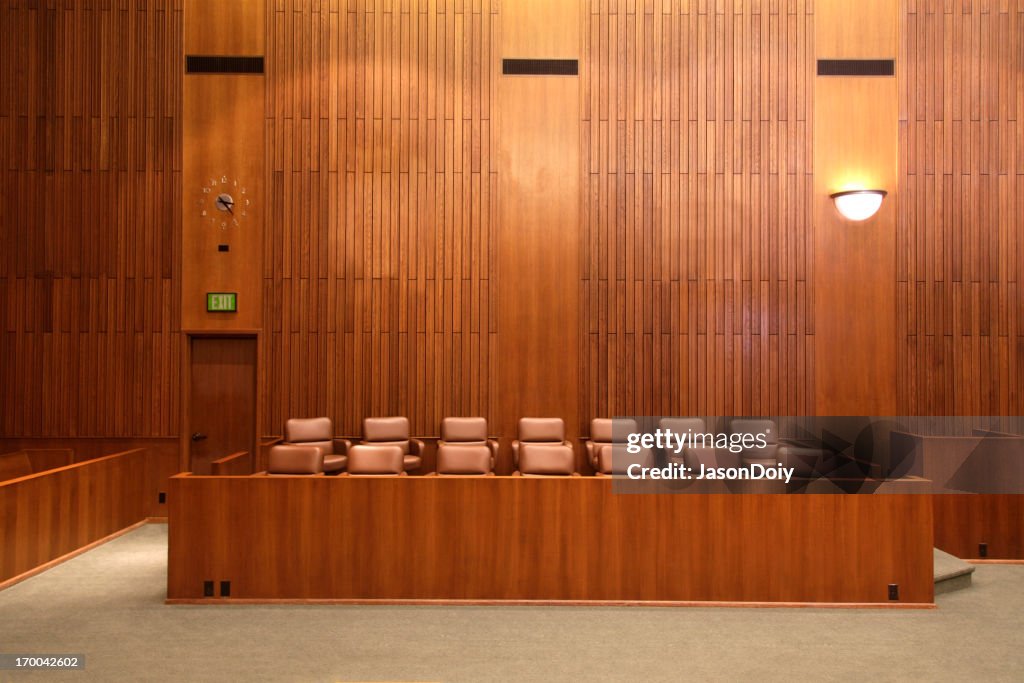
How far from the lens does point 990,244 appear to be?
7.72 m

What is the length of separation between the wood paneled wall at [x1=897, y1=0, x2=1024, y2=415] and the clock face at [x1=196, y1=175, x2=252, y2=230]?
272 inches

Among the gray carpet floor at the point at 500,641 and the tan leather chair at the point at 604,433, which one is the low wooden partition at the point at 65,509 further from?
the tan leather chair at the point at 604,433

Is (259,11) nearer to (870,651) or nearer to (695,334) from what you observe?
(695,334)

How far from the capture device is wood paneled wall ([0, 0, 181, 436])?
25.5 feet

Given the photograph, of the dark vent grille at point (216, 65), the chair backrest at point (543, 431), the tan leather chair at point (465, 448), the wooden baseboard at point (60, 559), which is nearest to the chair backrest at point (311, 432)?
the tan leather chair at point (465, 448)

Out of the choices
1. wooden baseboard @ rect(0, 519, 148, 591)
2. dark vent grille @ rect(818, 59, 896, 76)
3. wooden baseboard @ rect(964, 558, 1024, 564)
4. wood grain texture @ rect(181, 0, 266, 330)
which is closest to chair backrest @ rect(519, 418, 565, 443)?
wood grain texture @ rect(181, 0, 266, 330)

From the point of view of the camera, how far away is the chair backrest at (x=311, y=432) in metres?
7.30

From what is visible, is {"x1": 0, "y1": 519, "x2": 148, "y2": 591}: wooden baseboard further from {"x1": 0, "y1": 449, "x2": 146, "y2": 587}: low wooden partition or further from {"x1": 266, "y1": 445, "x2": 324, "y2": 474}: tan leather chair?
{"x1": 266, "y1": 445, "x2": 324, "y2": 474}: tan leather chair

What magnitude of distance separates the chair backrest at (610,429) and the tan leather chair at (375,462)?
108 inches

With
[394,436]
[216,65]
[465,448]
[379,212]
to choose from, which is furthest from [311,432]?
[216,65]

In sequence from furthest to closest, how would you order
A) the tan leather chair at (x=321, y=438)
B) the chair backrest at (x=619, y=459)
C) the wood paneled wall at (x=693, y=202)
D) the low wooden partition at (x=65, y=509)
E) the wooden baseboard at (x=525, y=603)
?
the wood paneled wall at (x=693, y=202), the tan leather chair at (x=321, y=438), the chair backrest at (x=619, y=459), the low wooden partition at (x=65, y=509), the wooden baseboard at (x=525, y=603)

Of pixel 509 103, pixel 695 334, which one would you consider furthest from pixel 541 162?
pixel 695 334

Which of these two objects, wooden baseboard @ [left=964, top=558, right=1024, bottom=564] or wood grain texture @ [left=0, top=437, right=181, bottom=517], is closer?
wooden baseboard @ [left=964, top=558, right=1024, bottom=564]

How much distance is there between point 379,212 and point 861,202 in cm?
498
